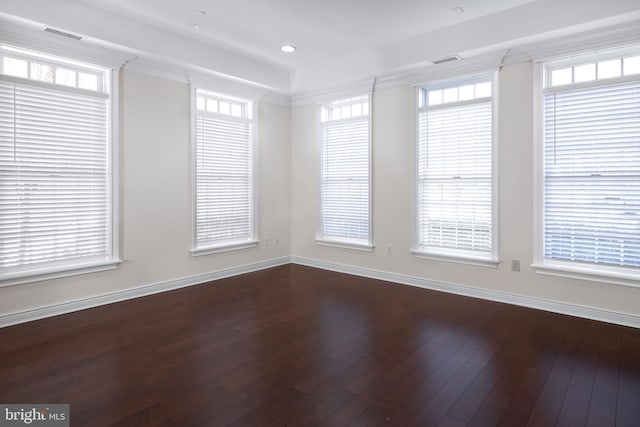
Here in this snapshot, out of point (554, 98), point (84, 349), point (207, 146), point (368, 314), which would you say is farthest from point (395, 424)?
point (207, 146)

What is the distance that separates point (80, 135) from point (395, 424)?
12.7 feet

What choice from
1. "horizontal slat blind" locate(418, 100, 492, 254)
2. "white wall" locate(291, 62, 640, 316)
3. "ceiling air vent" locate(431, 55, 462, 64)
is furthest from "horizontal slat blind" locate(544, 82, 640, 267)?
"ceiling air vent" locate(431, 55, 462, 64)

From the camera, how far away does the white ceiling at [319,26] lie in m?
3.49

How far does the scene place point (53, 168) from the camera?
3738 millimetres

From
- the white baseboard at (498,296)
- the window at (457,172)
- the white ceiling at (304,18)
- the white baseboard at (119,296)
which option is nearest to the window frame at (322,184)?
the white baseboard at (498,296)

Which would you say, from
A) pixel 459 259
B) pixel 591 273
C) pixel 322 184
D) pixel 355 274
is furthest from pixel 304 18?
pixel 591 273

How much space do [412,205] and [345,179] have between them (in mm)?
1151

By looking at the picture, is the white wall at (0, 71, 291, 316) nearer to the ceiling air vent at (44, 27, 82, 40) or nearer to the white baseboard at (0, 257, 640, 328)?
the white baseboard at (0, 257, 640, 328)

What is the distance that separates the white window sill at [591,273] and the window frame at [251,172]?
3647mm

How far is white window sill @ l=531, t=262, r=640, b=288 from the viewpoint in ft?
11.5

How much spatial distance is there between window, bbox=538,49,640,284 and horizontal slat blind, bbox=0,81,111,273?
460 cm

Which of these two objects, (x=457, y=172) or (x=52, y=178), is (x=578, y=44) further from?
(x=52, y=178)

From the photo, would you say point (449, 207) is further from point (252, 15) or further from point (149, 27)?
point (149, 27)

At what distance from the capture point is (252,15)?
154 inches
